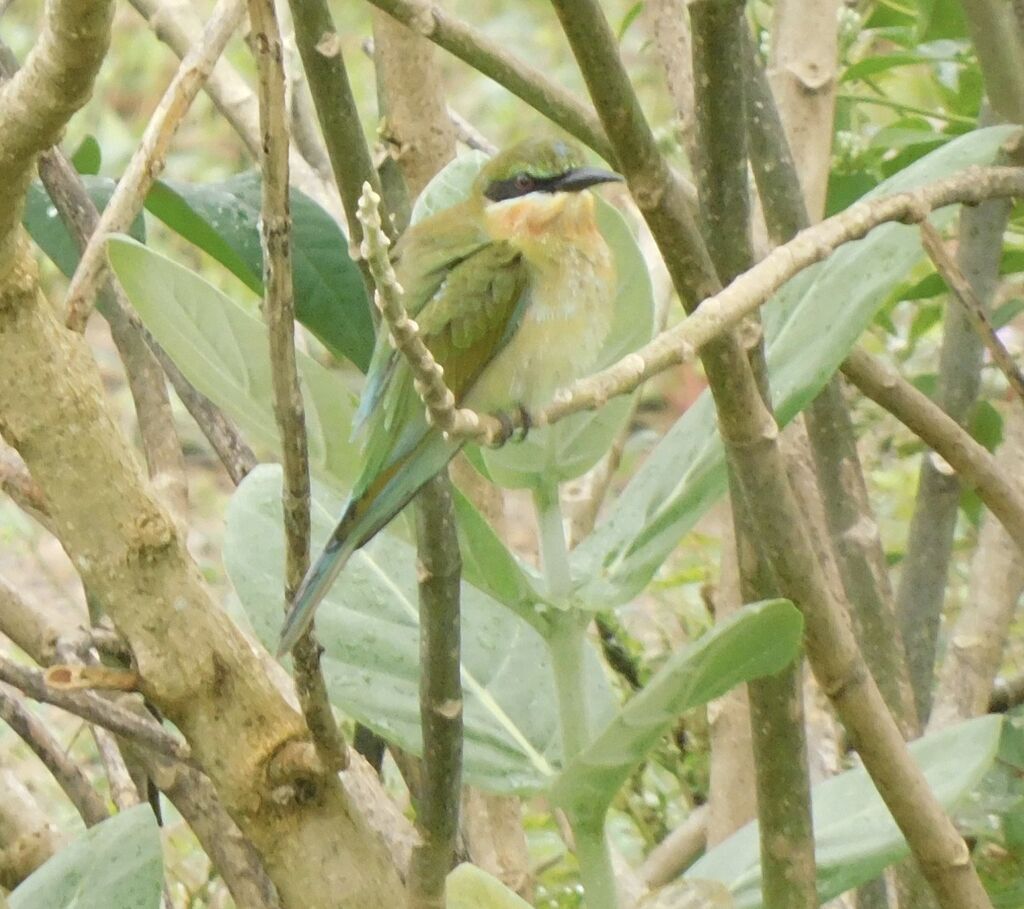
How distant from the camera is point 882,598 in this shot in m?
1.06

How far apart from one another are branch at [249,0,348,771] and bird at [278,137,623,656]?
0.27m

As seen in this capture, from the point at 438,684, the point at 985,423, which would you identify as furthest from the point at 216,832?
the point at 985,423

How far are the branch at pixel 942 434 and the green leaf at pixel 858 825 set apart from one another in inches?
6.9

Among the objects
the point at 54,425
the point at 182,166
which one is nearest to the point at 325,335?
the point at 54,425

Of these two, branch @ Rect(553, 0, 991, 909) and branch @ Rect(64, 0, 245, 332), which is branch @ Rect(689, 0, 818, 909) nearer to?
branch @ Rect(553, 0, 991, 909)

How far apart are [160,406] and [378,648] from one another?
29 cm

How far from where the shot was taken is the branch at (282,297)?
2.01 ft

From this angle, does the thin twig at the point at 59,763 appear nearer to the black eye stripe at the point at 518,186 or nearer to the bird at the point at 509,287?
the bird at the point at 509,287

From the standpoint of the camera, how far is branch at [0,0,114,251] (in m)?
0.63

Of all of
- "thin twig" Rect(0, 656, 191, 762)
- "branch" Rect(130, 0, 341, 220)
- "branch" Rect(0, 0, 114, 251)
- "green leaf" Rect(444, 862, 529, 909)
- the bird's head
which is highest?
"branch" Rect(130, 0, 341, 220)

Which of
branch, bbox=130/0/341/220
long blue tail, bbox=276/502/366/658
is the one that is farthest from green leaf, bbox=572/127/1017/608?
branch, bbox=130/0/341/220

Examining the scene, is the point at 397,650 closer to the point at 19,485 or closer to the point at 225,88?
the point at 19,485

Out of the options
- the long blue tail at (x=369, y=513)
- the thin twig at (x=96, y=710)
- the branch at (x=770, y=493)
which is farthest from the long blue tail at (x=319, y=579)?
the branch at (x=770, y=493)

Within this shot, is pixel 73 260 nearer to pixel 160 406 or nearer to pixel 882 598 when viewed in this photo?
pixel 160 406
